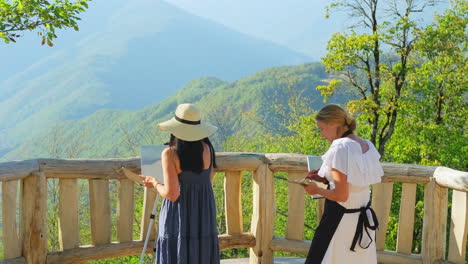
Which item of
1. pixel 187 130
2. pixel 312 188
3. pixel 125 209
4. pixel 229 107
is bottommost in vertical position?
pixel 229 107

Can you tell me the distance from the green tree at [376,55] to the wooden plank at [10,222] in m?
20.8

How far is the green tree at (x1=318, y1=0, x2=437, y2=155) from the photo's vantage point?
2494cm

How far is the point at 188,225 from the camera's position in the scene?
141 inches

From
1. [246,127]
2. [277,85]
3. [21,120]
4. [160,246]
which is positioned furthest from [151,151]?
[21,120]

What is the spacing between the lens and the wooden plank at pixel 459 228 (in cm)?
435

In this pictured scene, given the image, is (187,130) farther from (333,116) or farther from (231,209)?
(231,209)

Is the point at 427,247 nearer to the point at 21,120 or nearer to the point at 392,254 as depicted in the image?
the point at 392,254

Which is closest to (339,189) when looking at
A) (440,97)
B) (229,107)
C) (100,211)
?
(100,211)

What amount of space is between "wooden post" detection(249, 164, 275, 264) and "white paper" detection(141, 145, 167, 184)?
52.3 inches

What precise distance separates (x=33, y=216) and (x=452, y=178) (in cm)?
299

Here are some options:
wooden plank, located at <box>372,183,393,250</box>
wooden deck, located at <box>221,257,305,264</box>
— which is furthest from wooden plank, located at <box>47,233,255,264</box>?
wooden plank, located at <box>372,183,393,250</box>

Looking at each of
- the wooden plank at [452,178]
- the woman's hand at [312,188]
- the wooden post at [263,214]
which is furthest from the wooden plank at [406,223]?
the woman's hand at [312,188]

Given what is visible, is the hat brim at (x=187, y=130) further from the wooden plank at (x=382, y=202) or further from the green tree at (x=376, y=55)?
the green tree at (x=376, y=55)

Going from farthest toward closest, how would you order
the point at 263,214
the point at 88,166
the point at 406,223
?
1. the point at 263,214
2. the point at 406,223
3. the point at 88,166
